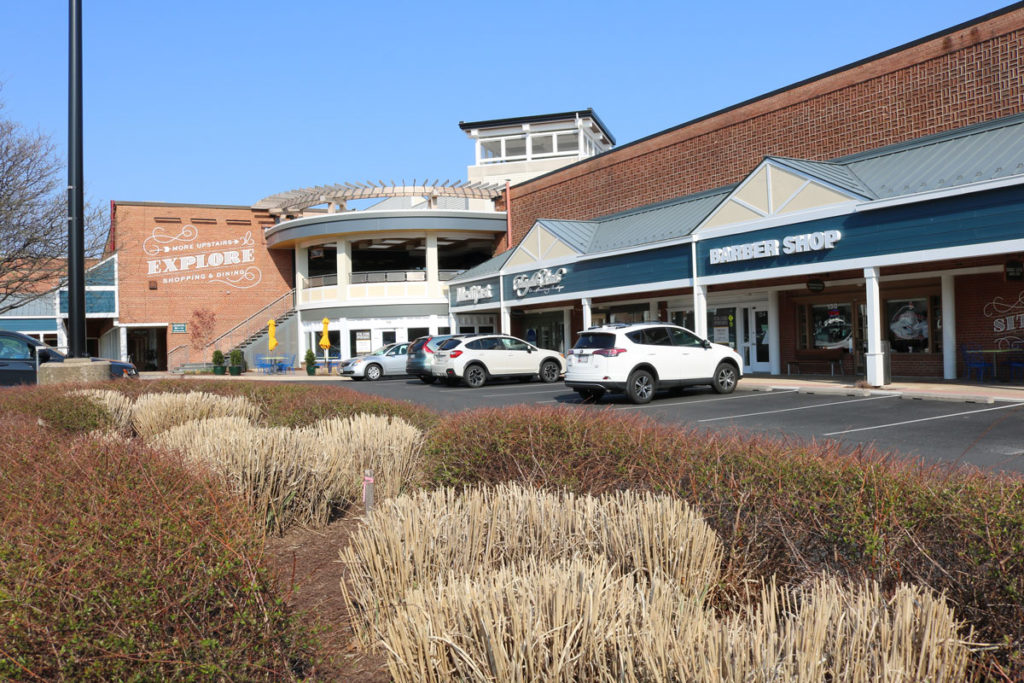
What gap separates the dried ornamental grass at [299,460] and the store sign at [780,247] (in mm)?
13591

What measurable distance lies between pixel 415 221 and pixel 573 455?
33.6 m

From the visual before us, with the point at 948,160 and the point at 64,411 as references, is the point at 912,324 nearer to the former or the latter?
the point at 948,160

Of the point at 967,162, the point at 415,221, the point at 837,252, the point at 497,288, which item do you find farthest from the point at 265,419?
the point at 415,221

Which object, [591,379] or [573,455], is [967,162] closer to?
[591,379]

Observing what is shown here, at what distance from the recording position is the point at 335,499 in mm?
6609

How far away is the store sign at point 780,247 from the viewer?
17.7 metres

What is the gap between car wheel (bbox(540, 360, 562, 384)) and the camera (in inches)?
973

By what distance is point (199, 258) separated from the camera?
41.7 meters

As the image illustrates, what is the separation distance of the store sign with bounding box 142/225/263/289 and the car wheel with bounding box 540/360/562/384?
2360 cm

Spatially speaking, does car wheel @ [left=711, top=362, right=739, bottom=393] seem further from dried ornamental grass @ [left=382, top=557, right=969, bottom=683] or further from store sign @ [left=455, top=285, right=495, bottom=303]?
dried ornamental grass @ [left=382, top=557, right=969, bottom=683]

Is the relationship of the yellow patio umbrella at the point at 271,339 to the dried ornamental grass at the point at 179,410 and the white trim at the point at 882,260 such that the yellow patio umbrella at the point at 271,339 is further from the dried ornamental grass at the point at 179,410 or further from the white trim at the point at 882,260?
the dried ornamental grass at the point at 179,410

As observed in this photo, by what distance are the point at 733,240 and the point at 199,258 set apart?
102ft

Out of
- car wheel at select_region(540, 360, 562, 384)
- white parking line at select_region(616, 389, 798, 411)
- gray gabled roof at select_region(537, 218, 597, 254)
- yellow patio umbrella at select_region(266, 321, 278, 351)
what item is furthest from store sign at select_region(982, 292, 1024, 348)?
yellow patio umbrella at select_region(266, 321, 278, 351)

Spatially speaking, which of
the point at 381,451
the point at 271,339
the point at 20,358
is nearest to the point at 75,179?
the point at 20,358
